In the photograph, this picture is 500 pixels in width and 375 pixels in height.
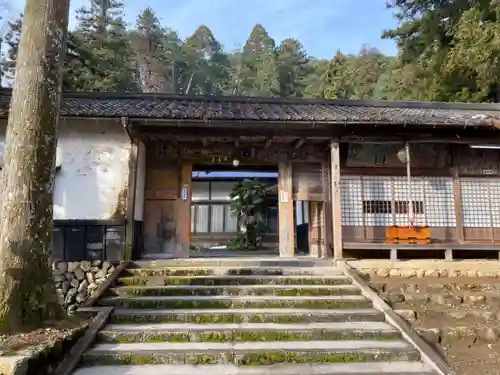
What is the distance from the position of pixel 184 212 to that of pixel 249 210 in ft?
27.5

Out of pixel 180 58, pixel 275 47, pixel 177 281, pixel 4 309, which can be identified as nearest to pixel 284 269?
pixel 177 281

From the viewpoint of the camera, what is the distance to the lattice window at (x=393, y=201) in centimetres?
1038

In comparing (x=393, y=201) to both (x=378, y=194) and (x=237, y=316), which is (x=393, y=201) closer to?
(x=378, y=194)

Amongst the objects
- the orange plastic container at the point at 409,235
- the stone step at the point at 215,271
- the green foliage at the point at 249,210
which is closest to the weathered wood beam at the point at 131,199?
the stone step at the point at 215,271

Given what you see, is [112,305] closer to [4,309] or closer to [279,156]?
[4,309]

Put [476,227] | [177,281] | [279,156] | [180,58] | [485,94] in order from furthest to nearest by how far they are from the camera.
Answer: [180,58] → [485,94] → [279,156] → [476,227] → [177,281]

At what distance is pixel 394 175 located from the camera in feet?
34.9

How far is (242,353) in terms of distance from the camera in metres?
5.41

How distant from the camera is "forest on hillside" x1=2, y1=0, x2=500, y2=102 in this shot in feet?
56.6

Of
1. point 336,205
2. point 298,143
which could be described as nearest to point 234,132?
point 298,143

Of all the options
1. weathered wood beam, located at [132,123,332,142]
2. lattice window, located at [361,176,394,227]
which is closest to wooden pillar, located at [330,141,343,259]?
weathered wood beam, located at [132,123,332,142]

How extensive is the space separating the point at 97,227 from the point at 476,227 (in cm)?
959

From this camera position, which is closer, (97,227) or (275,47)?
(97,227)

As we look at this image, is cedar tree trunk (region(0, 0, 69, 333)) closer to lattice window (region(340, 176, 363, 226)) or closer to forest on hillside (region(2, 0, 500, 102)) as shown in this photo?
lattice window (region(340, 176, 363, 226))
